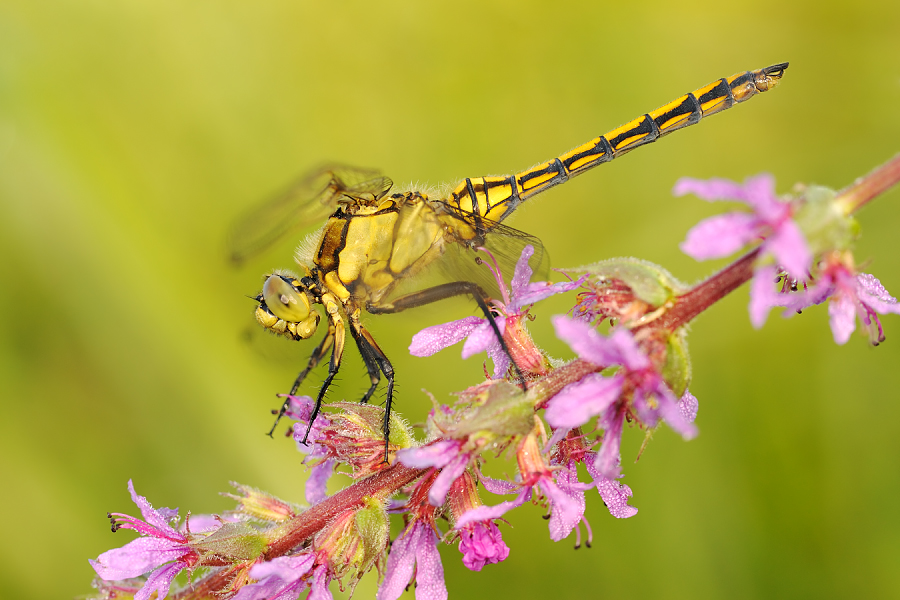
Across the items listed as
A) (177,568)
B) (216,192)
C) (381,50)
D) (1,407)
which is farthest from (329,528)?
(381,50)

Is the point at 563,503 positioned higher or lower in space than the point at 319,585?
higher

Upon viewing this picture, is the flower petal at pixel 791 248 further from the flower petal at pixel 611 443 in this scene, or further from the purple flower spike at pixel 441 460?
the purple flower spike at pixel 441 460

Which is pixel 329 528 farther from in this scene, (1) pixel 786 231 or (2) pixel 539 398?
(1) pixel 786 231

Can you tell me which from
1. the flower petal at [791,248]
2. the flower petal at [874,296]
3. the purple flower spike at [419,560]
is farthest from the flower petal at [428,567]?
the flower petal at [874,296]

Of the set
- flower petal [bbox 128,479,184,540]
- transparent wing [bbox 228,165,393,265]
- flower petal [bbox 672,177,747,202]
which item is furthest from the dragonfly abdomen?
flower petal [bbox 128,479,184,540]

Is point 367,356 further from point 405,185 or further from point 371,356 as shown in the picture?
point 405,185

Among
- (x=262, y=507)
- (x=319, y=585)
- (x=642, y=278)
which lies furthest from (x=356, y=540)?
(x=642, y=278)

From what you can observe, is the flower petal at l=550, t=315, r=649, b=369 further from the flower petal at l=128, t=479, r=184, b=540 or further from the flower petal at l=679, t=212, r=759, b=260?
the flower petal at l=128, t=479, r=184, b=540
